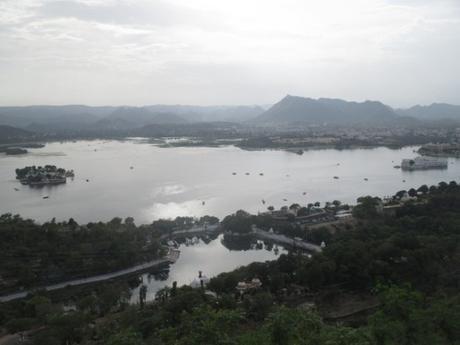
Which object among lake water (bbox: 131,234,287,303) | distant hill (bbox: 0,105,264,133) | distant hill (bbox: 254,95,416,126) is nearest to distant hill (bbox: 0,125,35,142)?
distant hill (bbox: 0,105,264,133)

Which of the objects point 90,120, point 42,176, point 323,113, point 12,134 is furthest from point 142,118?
point 42,176

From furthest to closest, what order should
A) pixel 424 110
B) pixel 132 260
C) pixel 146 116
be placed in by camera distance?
pixel 424 110 < pixel 146 116 < pixel 132 260

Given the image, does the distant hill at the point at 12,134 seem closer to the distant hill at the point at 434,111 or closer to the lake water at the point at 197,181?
the lake water at the point at 197,181

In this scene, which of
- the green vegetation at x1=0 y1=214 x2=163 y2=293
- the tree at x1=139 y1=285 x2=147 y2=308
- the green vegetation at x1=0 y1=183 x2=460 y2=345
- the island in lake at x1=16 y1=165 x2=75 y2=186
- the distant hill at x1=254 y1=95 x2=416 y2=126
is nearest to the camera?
the green vegetation at x1=0 y1=183 x2=460 y2=345

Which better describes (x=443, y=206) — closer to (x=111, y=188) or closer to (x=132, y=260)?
(x=132, y=260)

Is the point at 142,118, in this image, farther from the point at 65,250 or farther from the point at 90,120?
the point at 65,250

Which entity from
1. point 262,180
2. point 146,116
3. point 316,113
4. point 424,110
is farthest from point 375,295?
point 424,110

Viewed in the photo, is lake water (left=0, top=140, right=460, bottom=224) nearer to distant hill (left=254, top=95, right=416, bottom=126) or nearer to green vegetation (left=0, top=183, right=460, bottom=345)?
green vegetation (left=0, top=183, right=460, bottom=345)
